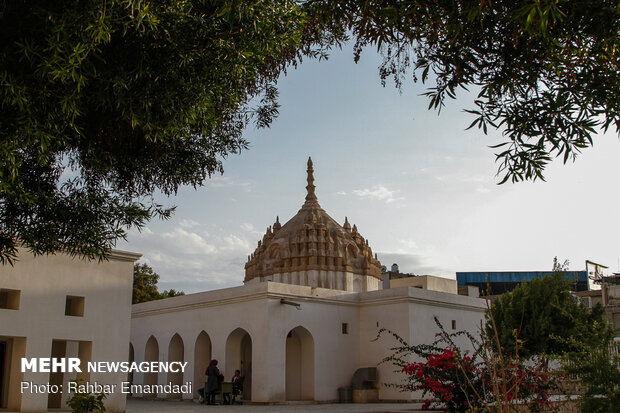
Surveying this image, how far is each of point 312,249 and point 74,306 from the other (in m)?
21.6

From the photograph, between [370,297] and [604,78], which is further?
[370,297]

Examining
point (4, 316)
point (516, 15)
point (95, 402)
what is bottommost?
point (95, 402)

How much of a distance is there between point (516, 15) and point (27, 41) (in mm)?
4117

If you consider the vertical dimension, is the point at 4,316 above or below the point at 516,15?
below

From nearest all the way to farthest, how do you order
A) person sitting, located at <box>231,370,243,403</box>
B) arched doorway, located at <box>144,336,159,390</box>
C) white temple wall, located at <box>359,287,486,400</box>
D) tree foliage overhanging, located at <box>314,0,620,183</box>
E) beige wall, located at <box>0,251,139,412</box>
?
tree foliage overhanging, located at <box>314,0,620,183</box>
beige wall, located at <box>0,251,139,412</box>
person sitting, located at <box>231,370,243,403</box>
white temple wall, located at <box>359,287,486,400</box>
arched doorway, located at <box>144,336,159,390</box>

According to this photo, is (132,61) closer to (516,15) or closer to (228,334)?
(516,15)

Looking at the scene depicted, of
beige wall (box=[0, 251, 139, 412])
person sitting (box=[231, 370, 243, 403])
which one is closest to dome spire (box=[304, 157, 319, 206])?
person sitting (box=[231, 370, 243, 403])

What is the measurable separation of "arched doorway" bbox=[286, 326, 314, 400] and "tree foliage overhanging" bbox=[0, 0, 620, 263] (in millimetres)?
14326

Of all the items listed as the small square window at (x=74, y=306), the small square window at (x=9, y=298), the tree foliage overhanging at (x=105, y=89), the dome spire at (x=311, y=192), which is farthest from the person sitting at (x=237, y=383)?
the dome spire at (x=311, y=192)

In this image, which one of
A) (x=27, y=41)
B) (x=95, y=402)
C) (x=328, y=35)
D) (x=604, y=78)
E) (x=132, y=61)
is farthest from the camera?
(x=95, y=402)

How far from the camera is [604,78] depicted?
4828 millimetres

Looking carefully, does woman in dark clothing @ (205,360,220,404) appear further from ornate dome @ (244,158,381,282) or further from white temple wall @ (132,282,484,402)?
ornate dome @ (244,158,381,282)

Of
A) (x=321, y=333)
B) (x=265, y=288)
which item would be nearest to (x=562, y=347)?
(x=321, y=333)

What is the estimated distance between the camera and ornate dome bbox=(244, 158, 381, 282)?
3544cm
